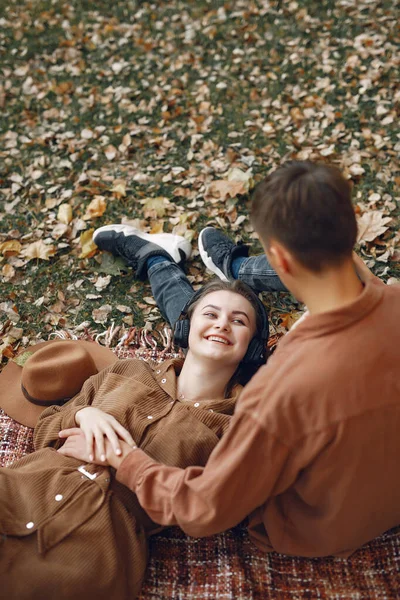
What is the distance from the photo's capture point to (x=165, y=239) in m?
4.58

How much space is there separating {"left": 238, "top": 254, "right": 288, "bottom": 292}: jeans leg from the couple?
63 cm

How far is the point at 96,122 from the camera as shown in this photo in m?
6.00

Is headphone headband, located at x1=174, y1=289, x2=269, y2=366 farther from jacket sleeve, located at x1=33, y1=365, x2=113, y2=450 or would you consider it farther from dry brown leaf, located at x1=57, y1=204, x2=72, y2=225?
dry brown leaf, located at x1=57, y1=204, x2=72, y2=225

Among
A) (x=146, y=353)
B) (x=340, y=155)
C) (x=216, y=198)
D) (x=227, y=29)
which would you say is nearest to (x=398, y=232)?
(x=340, y=155)

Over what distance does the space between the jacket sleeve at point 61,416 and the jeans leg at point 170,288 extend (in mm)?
846

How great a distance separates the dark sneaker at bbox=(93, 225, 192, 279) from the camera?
14.6 feet

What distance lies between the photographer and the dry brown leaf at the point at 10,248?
4.80 meters

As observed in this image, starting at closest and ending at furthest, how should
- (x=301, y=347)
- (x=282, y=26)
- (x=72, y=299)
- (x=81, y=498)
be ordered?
(x=301, y=347), (x=81, y=498), (x=72, y=299), (x=282, y=26)

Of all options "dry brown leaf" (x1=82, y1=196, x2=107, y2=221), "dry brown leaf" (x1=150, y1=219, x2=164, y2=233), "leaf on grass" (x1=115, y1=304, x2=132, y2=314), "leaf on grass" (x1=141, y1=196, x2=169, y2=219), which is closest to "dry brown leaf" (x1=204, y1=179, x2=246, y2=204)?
"leaf on grass" (x1=141, y1=196, x2=169, y2=219)

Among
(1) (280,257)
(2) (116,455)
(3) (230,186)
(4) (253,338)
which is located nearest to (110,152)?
(3) (230,186)

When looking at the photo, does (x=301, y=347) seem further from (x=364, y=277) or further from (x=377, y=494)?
(x=377, y=494)

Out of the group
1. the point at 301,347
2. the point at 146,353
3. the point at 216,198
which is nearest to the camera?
the point at 301,347

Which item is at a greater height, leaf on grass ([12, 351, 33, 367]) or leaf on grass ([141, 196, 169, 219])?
leaf on grass ([141, 196, 169, 219])

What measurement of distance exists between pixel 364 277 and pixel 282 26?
18.2 feet
